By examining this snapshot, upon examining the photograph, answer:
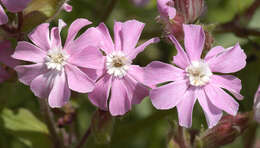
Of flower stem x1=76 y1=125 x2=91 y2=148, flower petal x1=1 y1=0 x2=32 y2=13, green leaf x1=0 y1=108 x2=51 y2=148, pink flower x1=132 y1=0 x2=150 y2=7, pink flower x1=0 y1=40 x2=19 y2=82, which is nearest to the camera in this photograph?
flower petal x1=1 y1=0 x2=32 y2=13

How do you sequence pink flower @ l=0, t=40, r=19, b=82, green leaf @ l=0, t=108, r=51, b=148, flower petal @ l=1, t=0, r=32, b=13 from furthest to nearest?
green leaf @ l=0, t=108, r=51, b=148 < pink flower @ l=0, t=40, r=19, b=82 < flower petal @ l=1, t=0, r=32, b=13

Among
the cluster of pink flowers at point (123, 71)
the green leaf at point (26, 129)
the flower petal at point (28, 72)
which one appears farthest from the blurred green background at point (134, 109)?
the flower petal at point (28, 72)

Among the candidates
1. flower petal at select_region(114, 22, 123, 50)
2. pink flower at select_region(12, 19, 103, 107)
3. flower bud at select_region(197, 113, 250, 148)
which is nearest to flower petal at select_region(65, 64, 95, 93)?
pink flower at select_region(12, 19, 103, 107)

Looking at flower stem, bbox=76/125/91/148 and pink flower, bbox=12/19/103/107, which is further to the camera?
flower stem, bbox=76/125/91/148

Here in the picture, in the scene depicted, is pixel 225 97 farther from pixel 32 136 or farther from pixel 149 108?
pixel 149 108

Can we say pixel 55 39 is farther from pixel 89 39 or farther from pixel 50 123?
pixel 50 123

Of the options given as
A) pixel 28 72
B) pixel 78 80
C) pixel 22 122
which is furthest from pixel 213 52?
pixel 22 122

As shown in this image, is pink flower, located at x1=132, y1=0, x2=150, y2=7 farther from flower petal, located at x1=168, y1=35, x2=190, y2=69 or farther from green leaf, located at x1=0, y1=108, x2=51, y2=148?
flower petal, located at x1=168, y1=35, x2=190, y2=69

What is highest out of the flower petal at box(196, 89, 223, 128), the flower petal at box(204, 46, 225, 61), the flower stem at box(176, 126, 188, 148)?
the flower petal at box(204, 46, 225, 61)
